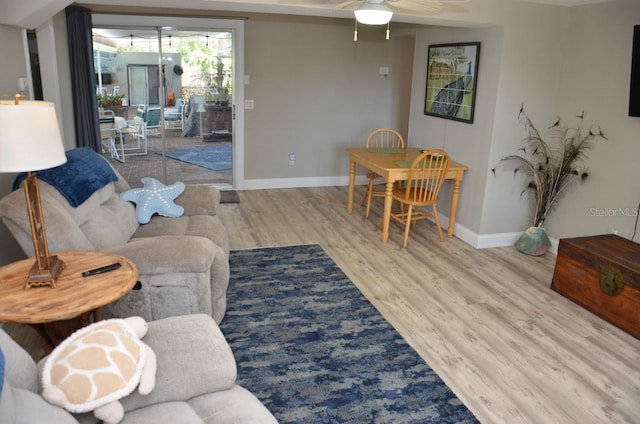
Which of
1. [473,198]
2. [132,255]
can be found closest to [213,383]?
[132,255]

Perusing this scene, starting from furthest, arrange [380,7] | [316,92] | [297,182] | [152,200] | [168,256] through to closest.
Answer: [297,182] < [316,92] < [152,200] < [380,7] < [168,256]

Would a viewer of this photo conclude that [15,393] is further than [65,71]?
No

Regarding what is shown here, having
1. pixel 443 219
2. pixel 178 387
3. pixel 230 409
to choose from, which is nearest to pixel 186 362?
pixel 178 387

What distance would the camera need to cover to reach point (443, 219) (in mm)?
5262

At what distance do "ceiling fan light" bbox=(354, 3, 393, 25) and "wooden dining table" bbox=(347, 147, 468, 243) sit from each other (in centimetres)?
153

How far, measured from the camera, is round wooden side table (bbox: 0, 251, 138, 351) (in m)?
1.97

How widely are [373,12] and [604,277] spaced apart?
2401mm

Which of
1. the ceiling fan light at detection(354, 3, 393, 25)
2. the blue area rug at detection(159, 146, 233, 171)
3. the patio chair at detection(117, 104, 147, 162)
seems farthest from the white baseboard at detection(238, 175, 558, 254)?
the ceiling fan light at detection(354, 3, 393, 25)

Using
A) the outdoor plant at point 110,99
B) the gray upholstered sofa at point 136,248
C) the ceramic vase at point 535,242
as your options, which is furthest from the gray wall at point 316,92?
the gray upholstered sofa at point 136,248

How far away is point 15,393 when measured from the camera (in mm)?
1416

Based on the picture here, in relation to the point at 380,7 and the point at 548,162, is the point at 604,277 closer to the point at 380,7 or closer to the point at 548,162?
the point at 548,162

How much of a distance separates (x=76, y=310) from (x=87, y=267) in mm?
405

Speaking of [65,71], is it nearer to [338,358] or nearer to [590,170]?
[338,358]

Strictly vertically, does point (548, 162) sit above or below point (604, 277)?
above
